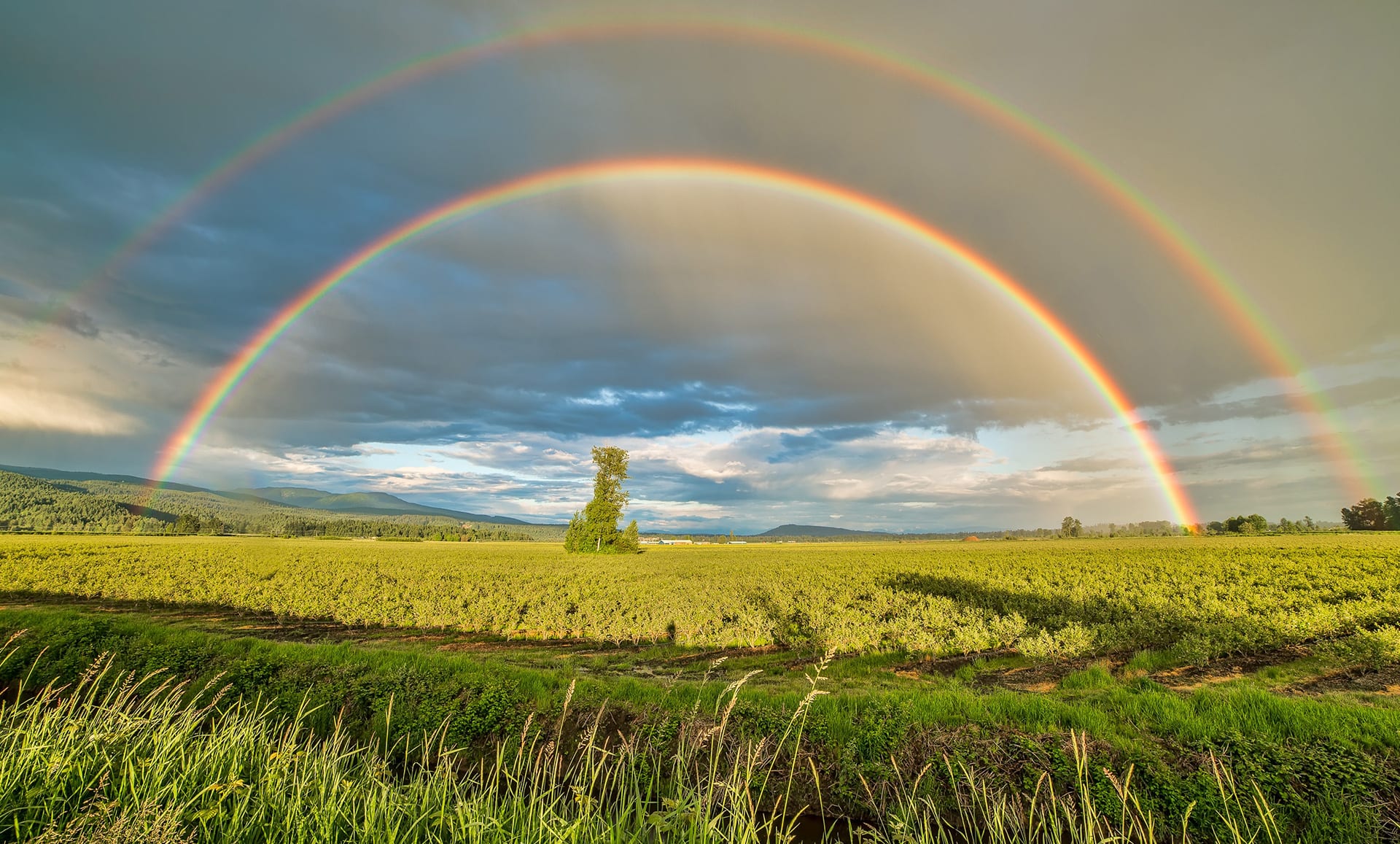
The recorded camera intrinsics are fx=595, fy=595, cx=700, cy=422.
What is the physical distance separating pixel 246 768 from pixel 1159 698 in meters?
16.4

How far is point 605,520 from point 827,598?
2635 inches

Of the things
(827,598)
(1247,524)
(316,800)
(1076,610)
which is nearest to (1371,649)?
(1076,610)

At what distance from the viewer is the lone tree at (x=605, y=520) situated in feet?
315

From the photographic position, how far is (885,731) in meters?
11.7

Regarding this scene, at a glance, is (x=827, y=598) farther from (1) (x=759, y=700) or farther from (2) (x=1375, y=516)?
(2) (x=1375, y=516)

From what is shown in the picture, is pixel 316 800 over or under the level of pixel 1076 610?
over

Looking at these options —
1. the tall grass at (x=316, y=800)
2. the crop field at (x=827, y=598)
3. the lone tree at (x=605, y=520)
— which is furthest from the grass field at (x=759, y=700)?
the lone tree at (x=605, y=520)

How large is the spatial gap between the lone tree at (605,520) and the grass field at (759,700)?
179 ft

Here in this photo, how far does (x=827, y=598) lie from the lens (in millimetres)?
34188

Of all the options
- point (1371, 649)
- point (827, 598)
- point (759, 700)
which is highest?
point (1371, 649)

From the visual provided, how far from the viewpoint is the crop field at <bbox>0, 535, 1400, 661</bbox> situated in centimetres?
2238

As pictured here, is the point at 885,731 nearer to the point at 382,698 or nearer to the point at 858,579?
the point at 382,698

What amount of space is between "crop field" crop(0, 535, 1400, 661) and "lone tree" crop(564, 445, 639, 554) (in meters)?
35.5

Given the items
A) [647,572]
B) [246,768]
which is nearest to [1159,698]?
[246,768]
